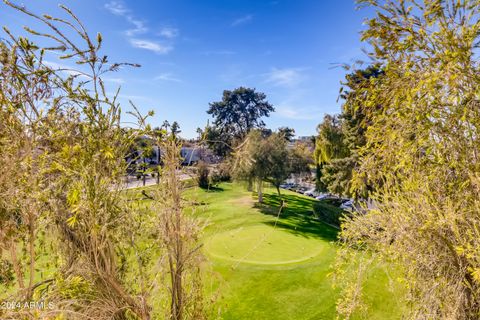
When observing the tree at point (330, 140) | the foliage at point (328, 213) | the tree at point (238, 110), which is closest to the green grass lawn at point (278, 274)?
the foliage at point (328, 213)

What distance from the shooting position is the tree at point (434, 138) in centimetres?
318

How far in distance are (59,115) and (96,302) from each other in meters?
2.13

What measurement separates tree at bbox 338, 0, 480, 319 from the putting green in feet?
23.3

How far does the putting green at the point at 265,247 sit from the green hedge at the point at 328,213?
13.7ft

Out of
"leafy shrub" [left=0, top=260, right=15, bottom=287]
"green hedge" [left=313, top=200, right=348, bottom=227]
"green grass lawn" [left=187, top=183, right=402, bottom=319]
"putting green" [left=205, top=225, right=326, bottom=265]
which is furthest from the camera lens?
"green hedge" [left=313, top=200, right=348, bottom=227]

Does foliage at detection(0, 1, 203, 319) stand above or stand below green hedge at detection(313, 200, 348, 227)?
above

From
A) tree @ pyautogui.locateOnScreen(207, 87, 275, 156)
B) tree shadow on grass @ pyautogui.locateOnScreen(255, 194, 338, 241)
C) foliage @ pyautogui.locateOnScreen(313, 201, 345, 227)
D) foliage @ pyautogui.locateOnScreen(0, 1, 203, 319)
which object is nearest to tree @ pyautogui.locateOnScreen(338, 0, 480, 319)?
foliage @ pyautogui.locateOnScreen(0, 1, 203, 319)

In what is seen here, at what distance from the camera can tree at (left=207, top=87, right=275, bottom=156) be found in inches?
2064

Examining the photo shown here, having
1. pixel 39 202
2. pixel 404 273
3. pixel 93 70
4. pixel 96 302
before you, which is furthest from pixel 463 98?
pixel 39 202

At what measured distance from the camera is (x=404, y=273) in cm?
409

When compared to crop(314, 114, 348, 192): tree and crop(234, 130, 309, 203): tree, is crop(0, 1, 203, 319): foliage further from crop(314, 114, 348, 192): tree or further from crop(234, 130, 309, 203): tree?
crop(314, 114, 348, 192): tree

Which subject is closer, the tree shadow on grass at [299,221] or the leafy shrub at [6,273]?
the leafy shrub at [6,273]

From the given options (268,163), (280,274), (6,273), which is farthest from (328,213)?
(6,273)

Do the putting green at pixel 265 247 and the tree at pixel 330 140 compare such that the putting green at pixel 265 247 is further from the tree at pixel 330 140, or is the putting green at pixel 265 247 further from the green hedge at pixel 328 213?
the tree at pixel 330 140
